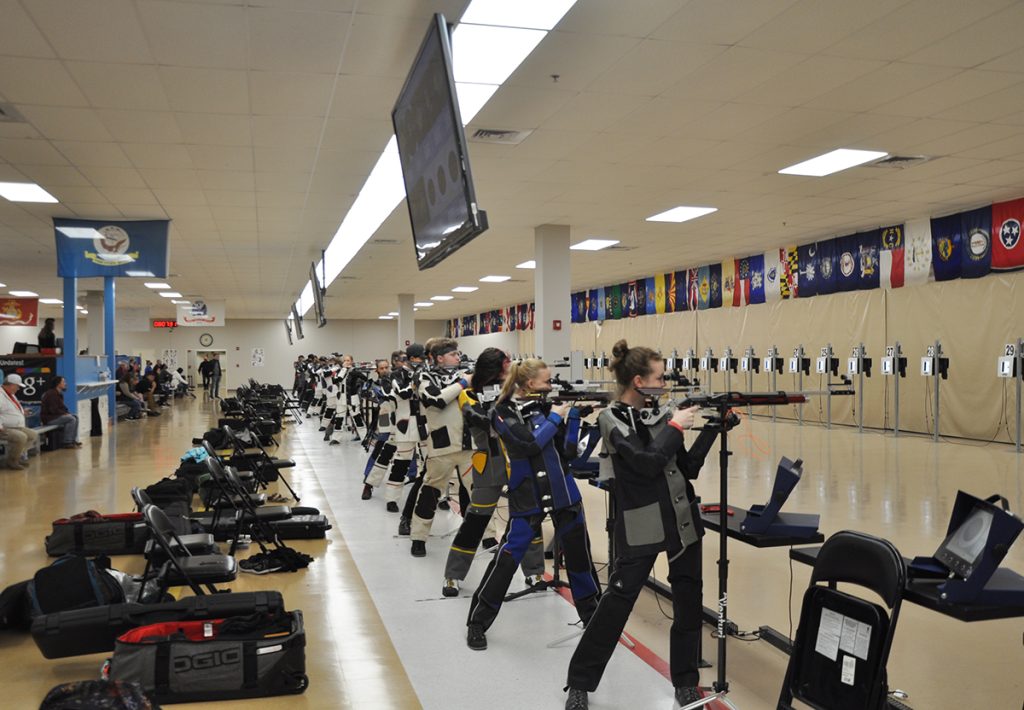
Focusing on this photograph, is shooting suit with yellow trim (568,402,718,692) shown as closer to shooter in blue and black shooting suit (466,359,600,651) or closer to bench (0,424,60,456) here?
shooter in blue and black shooting suit (466,359,600,651)

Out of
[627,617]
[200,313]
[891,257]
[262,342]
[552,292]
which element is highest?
[891,257]

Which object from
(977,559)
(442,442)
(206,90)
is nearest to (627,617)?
(977,559)

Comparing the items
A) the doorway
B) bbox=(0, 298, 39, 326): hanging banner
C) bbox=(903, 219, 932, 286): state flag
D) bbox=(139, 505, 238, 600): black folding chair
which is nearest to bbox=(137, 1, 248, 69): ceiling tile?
bbox=(139, 505, 238, 600): black folding chair

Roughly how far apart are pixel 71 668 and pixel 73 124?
17.9ft

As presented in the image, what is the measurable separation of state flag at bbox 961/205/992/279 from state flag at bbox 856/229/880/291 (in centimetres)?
185

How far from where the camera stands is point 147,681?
333 cm

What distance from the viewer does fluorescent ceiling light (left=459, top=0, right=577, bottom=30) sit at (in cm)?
491

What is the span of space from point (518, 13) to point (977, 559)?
13.4ft

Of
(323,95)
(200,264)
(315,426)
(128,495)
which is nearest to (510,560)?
(323,95)

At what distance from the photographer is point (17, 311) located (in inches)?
961

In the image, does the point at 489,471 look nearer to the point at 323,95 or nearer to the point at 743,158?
the point at 323,95

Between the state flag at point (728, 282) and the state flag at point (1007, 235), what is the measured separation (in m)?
6.50

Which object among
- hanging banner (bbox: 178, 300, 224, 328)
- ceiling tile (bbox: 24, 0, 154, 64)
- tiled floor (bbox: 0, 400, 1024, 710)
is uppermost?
ceiling tile (bbox: 24, 0, 154, 64)

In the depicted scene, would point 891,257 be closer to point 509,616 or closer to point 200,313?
point 509,616
